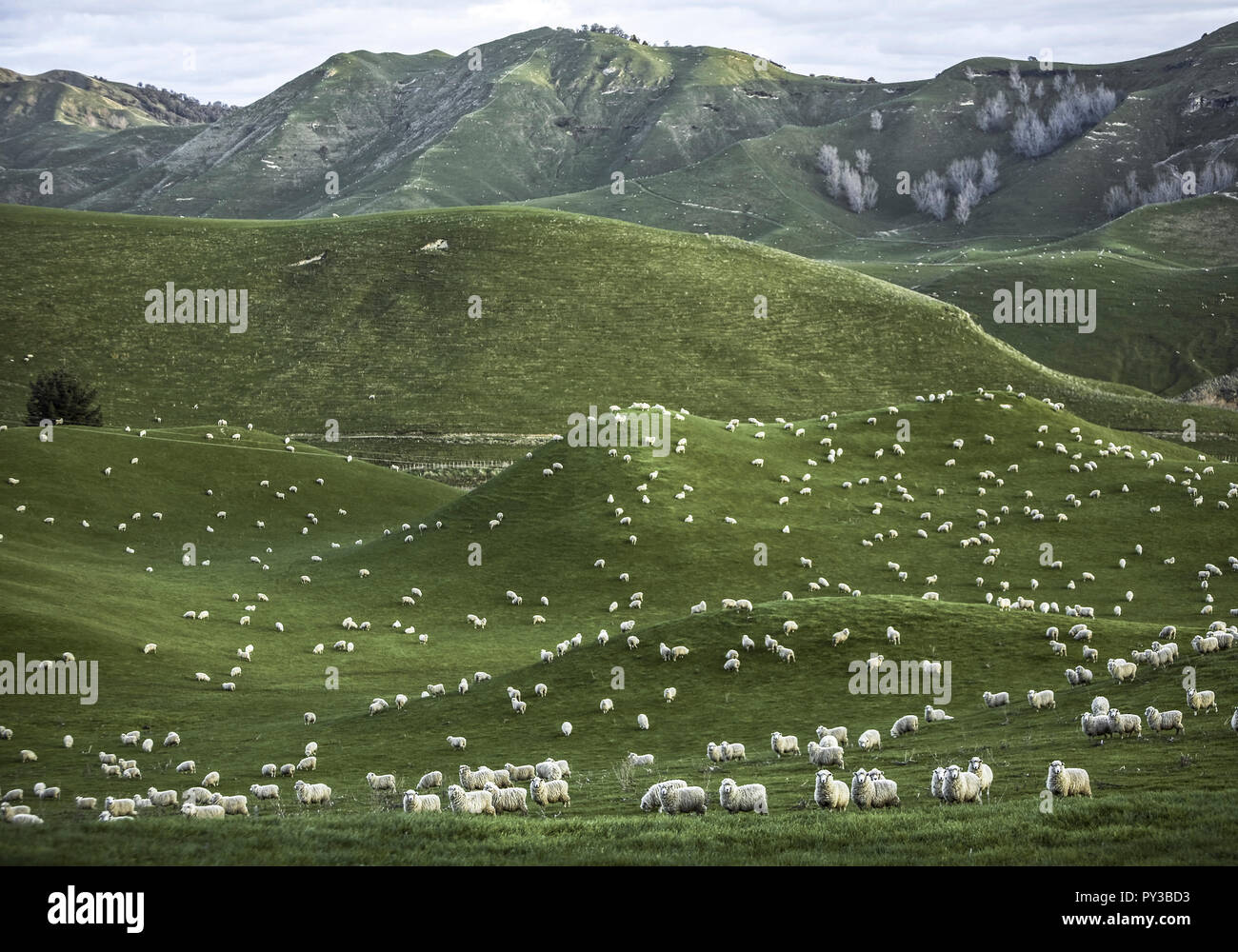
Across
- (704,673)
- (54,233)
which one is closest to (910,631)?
(704,673)

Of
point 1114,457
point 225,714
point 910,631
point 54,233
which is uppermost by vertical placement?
point 54,233

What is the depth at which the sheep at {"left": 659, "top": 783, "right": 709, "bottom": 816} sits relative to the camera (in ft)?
72.2

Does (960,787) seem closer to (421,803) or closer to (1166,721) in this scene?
(1166,721)

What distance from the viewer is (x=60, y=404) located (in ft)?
327

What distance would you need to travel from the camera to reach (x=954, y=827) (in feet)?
60.1

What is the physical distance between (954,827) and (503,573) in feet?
146

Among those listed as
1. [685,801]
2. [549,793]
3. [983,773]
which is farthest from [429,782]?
[983,773]

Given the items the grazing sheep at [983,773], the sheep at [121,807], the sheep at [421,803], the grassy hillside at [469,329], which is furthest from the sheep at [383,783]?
the grassy hillside at [469,329]

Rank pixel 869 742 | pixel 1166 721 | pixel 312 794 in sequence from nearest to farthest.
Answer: pixel 1166 721, pixel 312 794, pixel 869 742

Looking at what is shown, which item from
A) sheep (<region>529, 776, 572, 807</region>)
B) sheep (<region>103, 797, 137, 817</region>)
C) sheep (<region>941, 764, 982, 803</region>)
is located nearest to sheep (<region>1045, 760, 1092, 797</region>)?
sheep (<region>941, 764, 982, 803</region>)

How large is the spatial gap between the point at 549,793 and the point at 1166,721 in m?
13.1

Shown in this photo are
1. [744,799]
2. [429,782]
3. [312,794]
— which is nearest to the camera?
[744,799]

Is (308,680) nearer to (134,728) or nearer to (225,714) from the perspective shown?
(225,714)
